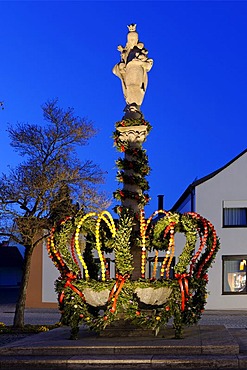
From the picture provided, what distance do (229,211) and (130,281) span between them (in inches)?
837

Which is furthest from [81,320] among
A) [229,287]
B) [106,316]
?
[229,287]

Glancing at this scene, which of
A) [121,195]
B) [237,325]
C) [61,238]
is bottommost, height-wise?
[237,325]

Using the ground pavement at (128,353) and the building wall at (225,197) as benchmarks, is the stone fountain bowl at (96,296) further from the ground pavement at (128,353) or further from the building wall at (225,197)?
the building wall at (225,197)

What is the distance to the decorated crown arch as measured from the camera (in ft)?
43.9

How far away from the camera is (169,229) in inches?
555

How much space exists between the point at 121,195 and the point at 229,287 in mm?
20000

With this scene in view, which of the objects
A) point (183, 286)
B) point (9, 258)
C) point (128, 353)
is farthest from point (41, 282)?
point (9, 258)

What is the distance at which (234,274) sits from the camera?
3375 centimetres

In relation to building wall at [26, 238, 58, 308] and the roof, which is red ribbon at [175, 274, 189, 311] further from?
the roof

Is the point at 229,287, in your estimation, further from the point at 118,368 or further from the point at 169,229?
the point at 118,368

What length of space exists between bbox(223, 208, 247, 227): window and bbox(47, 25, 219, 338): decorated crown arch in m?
19.4

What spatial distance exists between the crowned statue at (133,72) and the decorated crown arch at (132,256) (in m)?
0.03

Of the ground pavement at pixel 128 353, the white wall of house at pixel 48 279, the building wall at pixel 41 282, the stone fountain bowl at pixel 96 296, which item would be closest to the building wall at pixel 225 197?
the white wall of house at pixel 48 279

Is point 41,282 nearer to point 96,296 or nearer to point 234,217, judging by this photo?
point 234,217
